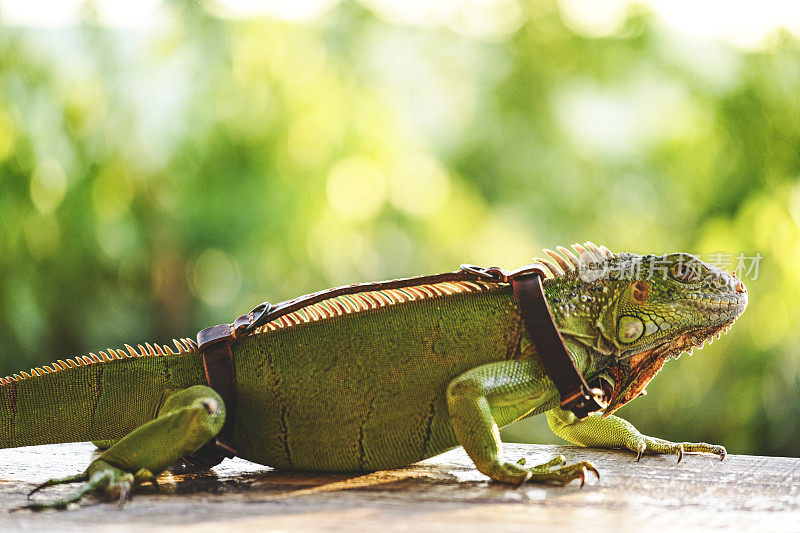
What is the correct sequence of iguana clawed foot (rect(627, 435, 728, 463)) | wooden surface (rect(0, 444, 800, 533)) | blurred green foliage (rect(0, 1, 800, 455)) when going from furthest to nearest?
blurred green foliage (rect(0, 1, 800, 455))
iguana clawed foot (rect(627, 435, 728, 463))
wooden surface (rect(0, 444, 800, 533))

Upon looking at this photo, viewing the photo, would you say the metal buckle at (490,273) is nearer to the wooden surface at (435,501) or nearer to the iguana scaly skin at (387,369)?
the iguana scaly skin at (387,369)

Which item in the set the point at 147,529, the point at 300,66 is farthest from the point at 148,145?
the point at 147,529

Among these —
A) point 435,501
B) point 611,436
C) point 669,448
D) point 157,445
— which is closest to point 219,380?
point 157,445

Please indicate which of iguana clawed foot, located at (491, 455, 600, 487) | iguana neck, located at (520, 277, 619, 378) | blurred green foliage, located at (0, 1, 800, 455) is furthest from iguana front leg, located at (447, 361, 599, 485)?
blurred green foliage, located at (0, 1, 800, 455)

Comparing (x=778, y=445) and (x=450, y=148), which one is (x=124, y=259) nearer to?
(x=450, y=148)

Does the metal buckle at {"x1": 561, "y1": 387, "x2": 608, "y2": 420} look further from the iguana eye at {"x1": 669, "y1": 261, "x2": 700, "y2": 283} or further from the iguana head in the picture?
the iguana eye at {"x1": 669, "y1": 261, "x2": 700, "y2": 283}

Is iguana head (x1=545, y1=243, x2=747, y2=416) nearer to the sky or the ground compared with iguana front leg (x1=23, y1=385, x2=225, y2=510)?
nearer to the sky

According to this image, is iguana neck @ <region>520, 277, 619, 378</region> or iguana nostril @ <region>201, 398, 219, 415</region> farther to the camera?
iguana neck @ <region>520, 277, 619, 378</region>


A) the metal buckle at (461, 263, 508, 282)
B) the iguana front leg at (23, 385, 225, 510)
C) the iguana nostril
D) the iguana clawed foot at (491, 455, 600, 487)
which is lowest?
the iguana clawed foot at (491, 455, 600, 487)
